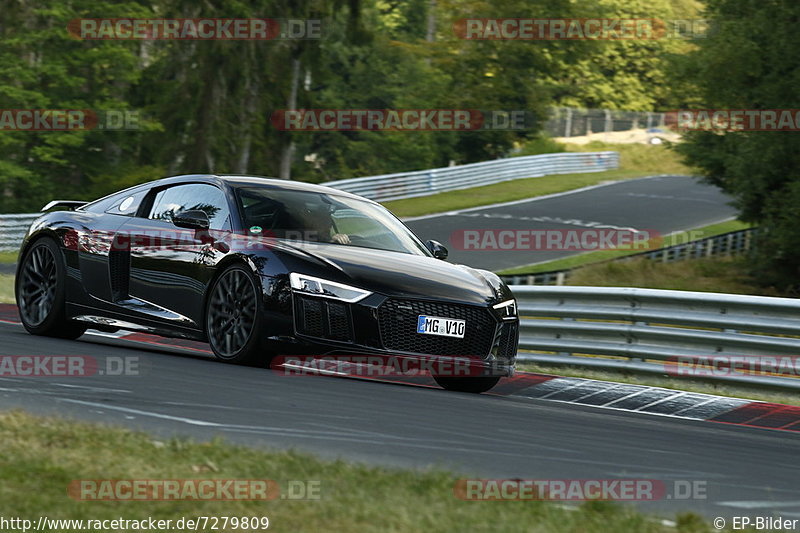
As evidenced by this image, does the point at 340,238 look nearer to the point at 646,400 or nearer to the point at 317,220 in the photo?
the point at 317,220

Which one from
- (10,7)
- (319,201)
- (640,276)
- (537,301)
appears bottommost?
(640,276)

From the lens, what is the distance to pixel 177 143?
3588 centimetres

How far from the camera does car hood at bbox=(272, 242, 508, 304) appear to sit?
881 cm

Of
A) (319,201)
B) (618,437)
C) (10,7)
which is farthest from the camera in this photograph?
(10,7)

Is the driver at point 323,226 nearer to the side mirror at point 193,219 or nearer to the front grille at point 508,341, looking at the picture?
the side mirror at point 193,219

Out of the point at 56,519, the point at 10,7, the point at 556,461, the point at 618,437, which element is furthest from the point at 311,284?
the point at 10,7

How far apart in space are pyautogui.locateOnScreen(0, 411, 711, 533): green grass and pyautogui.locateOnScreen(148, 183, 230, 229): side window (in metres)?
3.99

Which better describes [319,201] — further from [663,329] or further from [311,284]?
[663,329]

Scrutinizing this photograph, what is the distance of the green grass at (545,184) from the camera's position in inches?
1585

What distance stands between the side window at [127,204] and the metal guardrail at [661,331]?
3.99m

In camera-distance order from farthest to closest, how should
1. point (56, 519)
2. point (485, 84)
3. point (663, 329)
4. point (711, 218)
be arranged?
point (485, 84) < point (711, 218) < point (663, 329) < point (56, 519)

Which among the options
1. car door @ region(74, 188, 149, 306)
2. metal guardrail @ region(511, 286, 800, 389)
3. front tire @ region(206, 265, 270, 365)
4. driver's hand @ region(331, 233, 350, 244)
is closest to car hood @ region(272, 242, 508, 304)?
driver's hand @ region(331, 233, 350, 244)

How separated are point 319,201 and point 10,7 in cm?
3305

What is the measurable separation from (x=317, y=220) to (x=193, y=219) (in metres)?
0.94
